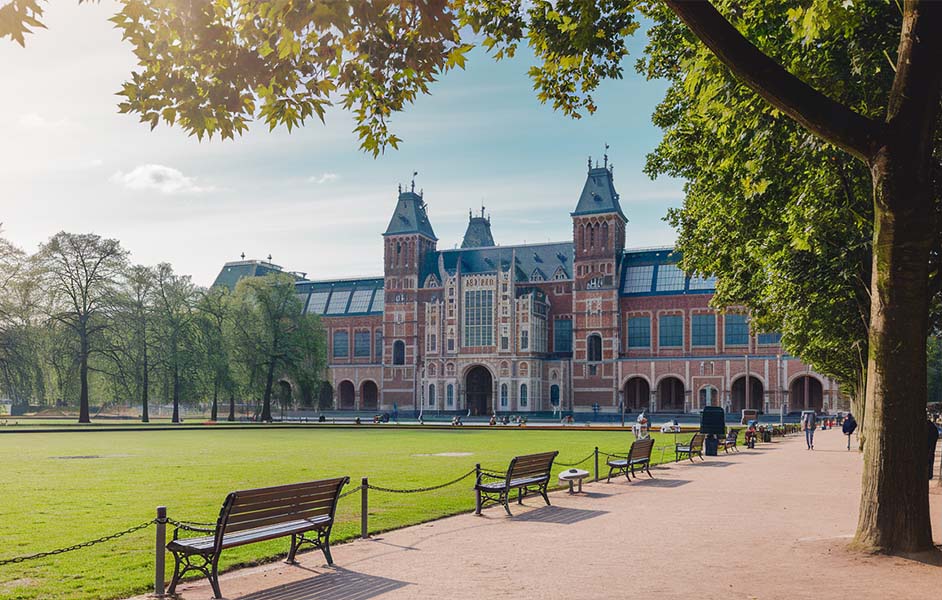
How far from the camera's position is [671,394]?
86312 millimetres

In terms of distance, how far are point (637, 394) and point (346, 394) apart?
3492 centimetres

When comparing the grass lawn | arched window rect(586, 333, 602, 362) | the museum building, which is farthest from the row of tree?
arched window rect(586, 333, 602, 362)

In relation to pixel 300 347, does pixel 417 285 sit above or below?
above

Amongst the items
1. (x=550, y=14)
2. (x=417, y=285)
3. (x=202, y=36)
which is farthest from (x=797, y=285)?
(x=417, y=285)

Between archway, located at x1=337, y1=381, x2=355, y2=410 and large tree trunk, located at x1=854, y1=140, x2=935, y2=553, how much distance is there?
91694mm

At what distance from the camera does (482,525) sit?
13023 millimetres

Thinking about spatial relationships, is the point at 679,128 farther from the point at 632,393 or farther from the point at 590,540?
the point at 632,393

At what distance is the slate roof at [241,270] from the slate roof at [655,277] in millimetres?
47703

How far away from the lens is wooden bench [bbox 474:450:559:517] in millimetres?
14172

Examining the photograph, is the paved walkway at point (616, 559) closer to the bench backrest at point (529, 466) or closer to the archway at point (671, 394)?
the bench backrest at point (529, 466)

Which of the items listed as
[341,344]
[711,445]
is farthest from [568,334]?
[711,445]

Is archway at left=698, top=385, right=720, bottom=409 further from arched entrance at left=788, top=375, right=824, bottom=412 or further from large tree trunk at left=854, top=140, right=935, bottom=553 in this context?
large tree trunk at left=854, top=140, right=935, bottom=553

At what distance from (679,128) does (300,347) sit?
48.4 metres

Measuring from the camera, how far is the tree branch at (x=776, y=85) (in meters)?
9.16
